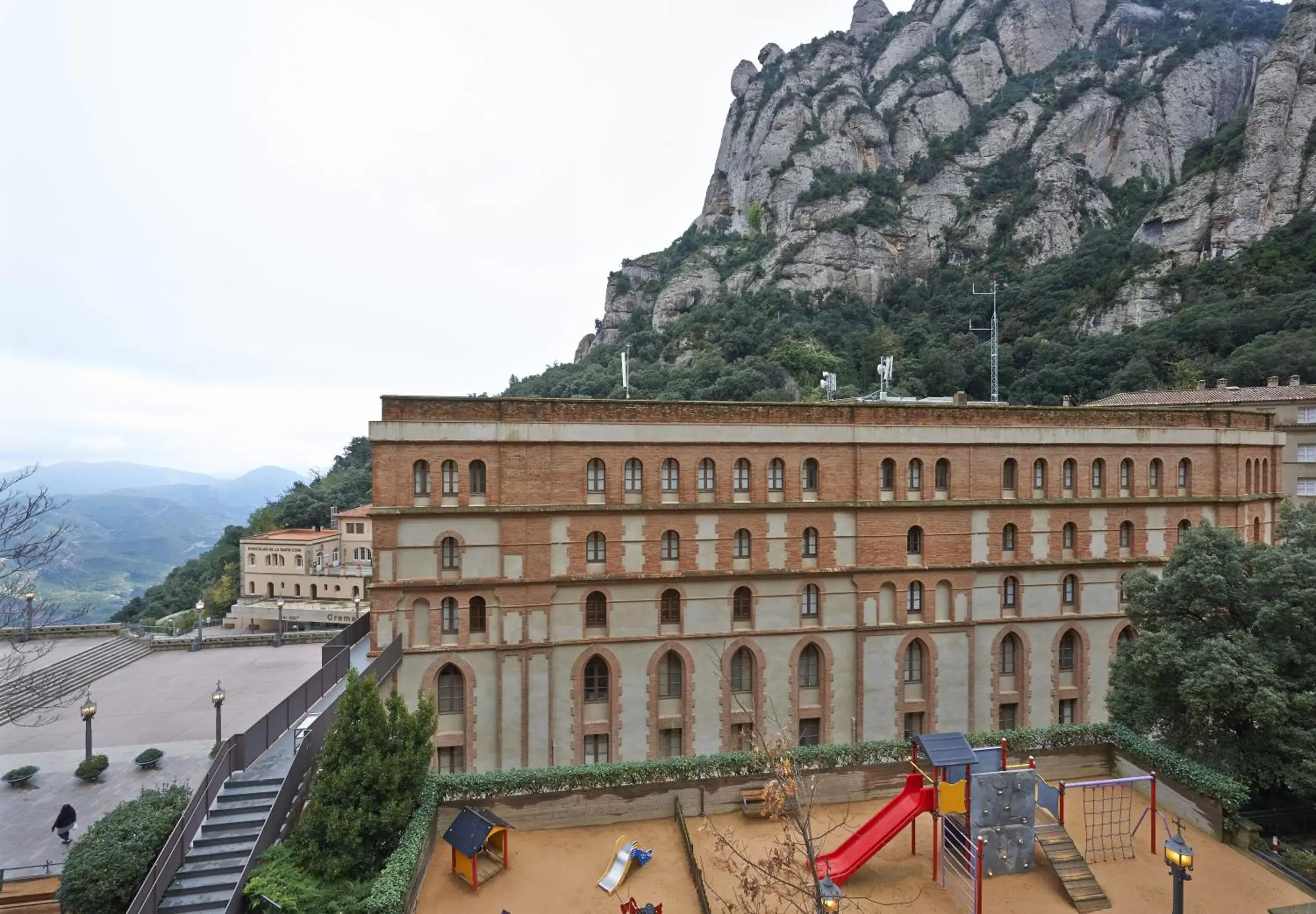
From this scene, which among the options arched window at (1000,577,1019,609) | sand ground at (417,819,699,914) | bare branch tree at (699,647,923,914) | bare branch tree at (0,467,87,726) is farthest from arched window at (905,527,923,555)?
bare branch tree at (0,467,87,726)

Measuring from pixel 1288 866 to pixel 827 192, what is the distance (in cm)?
11665

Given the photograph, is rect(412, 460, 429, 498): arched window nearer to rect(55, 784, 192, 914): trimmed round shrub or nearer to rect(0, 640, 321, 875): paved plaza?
rect(55, 784, 192, 914): trimmed round shrub

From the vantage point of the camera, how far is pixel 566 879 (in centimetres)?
1559

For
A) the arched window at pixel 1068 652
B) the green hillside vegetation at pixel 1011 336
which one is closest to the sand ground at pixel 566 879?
the arched window at pixel 1068 652

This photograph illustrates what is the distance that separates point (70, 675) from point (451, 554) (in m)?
24.8

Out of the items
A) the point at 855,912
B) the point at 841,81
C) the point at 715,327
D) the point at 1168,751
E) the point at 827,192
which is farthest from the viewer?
the point at 841,81

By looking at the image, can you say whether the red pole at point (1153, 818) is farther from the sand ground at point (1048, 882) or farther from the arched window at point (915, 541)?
the arched window at point (915, 541)

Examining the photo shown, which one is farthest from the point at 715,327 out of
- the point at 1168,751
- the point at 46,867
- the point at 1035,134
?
the point at 46,867

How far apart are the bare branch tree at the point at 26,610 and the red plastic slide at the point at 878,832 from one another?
20.6 meters

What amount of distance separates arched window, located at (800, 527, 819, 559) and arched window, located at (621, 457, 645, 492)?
6.97 metres

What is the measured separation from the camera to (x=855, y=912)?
1446 centimetres

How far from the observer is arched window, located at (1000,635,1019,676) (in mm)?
26375

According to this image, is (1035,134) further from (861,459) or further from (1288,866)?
(1288,866)

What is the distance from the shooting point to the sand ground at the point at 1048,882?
1442 centimetres
